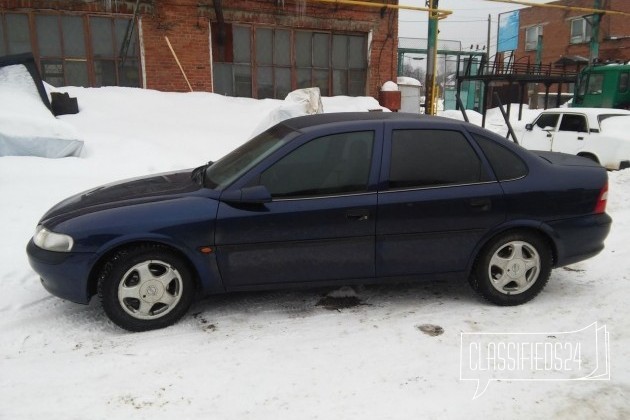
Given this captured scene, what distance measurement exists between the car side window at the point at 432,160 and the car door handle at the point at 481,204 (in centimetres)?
16

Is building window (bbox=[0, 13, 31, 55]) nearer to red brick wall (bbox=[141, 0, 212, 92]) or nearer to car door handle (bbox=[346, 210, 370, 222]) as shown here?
red brick wall (bbox=[141, 0, 212, 92])

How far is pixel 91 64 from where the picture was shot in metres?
12.5

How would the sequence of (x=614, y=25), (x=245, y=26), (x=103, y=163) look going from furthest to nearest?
(x=614, y=25) → (x=245, y=26) → (x=103, y=163)

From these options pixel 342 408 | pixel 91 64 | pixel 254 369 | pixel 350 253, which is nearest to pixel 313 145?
pixel 350 253

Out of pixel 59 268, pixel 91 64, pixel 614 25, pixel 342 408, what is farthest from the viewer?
pixel 614 25

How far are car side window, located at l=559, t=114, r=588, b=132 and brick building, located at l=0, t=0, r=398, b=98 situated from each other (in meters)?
6.67

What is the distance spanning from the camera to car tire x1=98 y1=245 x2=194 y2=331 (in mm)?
3412

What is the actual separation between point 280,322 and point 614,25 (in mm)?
35135

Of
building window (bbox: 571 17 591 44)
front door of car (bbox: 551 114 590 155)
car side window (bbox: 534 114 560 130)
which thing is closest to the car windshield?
front door of car (bbox: 551 114 590 155)

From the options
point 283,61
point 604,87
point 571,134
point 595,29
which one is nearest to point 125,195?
point 571,134

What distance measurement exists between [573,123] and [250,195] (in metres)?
8.87

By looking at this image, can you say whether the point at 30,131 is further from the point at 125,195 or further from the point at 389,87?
the point at 389,87

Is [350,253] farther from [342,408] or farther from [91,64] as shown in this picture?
[91,64]

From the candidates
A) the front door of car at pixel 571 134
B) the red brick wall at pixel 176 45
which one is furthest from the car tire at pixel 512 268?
the red brick wall at pixel 176 45
